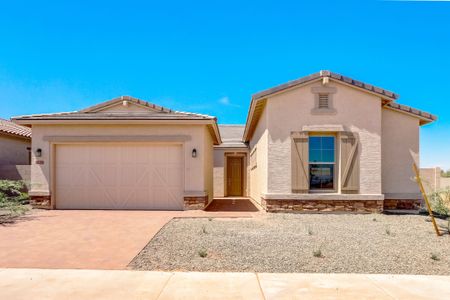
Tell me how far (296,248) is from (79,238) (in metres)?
4.76

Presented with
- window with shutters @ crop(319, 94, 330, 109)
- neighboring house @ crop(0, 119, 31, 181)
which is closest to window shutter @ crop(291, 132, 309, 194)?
window with shutters @ crop(319, 94, 330, 109)

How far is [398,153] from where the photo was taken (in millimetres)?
11273

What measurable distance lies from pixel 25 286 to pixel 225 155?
15.7 meters

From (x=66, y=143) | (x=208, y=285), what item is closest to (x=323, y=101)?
(x=208, y=285)

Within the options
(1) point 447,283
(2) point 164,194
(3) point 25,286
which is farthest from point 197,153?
(1) point 447,283

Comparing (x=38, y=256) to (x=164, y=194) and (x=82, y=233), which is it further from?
(x=164, y=194)

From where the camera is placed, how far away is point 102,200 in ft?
37.1

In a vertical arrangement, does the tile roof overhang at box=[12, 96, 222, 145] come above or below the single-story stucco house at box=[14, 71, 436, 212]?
above

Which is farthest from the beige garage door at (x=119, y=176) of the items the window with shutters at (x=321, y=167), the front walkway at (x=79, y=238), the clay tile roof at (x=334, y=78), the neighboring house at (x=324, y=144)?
the window with shutters at (x=321, y=167)

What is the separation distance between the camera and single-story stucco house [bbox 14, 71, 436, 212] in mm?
10430

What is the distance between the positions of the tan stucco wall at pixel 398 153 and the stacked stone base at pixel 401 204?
123 mm

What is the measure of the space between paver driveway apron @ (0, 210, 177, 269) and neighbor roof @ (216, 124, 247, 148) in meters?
9.96

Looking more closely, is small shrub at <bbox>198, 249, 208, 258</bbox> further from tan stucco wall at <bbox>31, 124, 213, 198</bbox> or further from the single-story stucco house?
tan stucco wall at <bbox>31, 124, 213, 198</bbox>

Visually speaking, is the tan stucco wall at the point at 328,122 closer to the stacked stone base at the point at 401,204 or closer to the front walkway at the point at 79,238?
the stacked stone base at the point at 401,204
